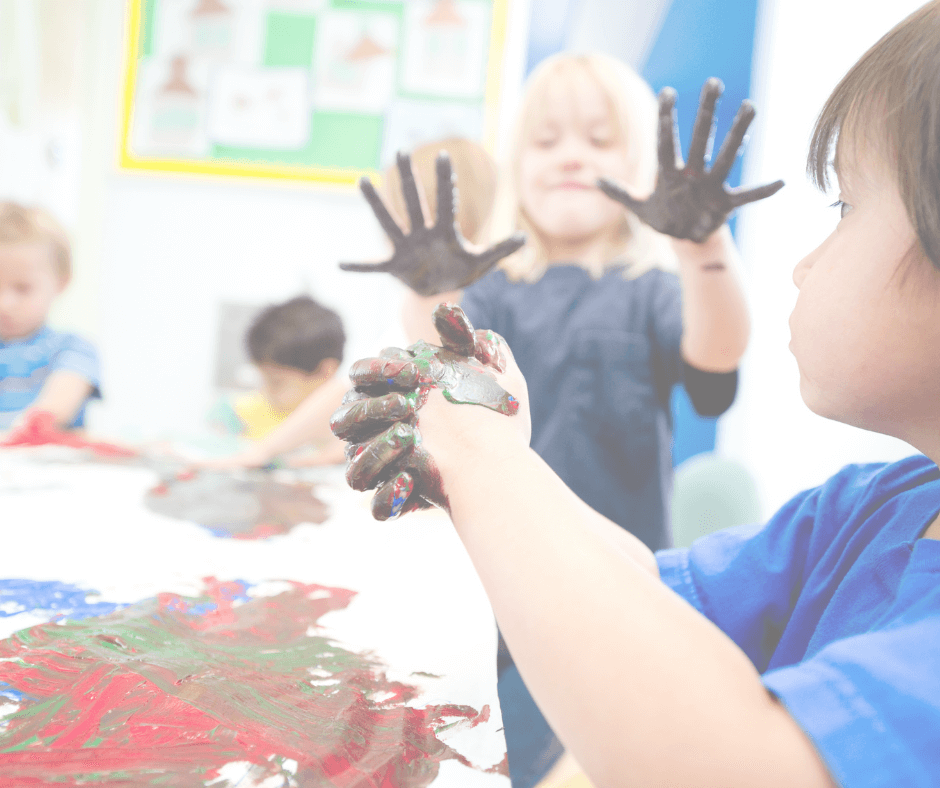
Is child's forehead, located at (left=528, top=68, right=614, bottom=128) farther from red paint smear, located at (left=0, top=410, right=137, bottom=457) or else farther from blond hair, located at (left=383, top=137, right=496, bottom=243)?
red paint smear, located at (left=0, top=410, right=137, bottom=457)

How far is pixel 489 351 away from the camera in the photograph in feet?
1.26

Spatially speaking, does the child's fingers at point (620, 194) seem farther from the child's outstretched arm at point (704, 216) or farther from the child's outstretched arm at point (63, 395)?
the child's outstretched arm at point (63, 395)

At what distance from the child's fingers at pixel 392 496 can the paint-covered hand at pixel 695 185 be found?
44 cm

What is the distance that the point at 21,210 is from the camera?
62.2 inches

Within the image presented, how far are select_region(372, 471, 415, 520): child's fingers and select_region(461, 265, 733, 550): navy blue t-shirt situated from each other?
1.94 feet

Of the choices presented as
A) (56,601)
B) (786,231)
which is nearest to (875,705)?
(56,601)

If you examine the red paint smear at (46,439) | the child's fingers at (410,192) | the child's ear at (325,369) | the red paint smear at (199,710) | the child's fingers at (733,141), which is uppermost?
the child's fingers at (733,141)

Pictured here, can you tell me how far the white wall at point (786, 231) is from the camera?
1426 mm

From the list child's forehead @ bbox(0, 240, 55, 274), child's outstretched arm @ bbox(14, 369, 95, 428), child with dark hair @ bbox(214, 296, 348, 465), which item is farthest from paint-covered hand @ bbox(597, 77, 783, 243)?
child's forehead @ bbox(0, 240, 55, 274)

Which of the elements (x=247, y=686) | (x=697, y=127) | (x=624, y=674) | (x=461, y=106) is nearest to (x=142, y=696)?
(x=247, y=686)

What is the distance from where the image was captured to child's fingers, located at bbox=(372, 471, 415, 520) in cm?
34

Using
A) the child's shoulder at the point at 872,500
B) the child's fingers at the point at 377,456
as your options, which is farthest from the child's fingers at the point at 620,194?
the child's fingers at the point at 377,456

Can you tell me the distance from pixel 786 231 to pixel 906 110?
1.52m

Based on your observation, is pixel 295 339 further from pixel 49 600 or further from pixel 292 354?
pixel 49 600
